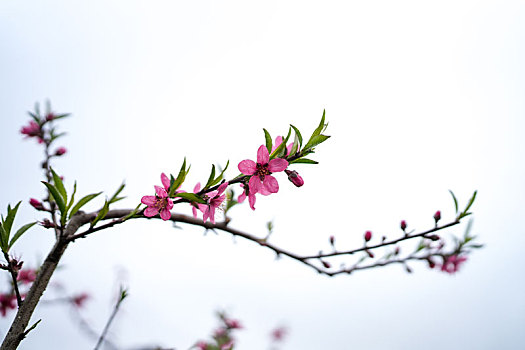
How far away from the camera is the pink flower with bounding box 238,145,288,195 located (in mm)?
1222

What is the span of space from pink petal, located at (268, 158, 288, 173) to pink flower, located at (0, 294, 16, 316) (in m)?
2.26

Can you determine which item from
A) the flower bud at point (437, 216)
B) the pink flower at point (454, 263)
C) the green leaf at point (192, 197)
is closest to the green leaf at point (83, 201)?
the green leaf at point (192, 197)

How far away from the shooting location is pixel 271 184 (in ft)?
4.22

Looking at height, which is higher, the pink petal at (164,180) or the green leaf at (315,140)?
the green leaf at (315,140)

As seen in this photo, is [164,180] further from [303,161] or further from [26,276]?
[26,276]

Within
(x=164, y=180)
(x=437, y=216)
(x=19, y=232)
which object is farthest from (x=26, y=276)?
(x=437, y=216)

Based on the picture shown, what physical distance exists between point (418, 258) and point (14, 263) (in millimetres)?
2161

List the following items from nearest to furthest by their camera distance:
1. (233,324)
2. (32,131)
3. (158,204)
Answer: (158,204)
(32,131)
(233,324)

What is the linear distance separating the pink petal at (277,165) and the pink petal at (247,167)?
0.06m

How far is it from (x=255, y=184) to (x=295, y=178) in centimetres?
17

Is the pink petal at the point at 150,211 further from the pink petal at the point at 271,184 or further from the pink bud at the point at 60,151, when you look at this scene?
the pink bud at the point at 60,151

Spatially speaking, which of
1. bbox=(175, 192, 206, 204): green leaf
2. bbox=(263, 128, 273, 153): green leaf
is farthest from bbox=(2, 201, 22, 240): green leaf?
bbox=(263, 128, 273, 153): green leaf

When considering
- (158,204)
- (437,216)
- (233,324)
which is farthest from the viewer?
(233,324)

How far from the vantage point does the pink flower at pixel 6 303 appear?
241cm
